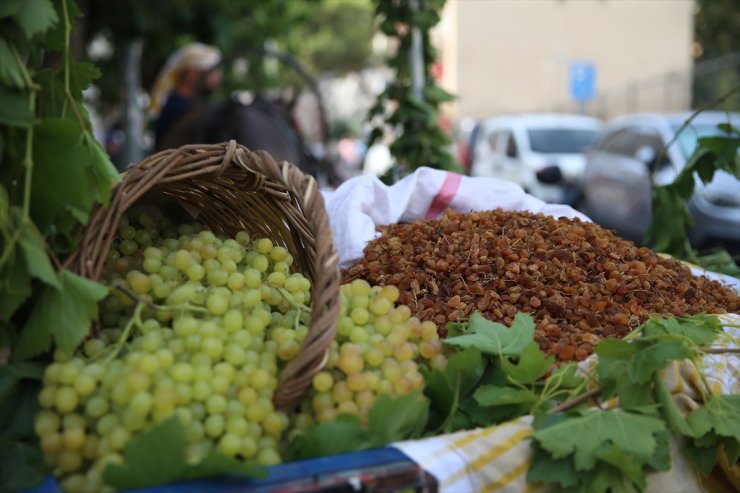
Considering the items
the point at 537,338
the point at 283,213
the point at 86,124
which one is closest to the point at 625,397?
the point at 537,338

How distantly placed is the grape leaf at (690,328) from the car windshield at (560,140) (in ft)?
31.6

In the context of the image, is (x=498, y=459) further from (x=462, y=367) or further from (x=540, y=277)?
(x=540, y=277)

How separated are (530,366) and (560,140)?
10.3m

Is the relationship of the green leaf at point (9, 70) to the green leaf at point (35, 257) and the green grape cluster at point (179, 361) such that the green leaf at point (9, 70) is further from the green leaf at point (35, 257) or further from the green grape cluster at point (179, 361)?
the green grape cluster at point (179, 361)

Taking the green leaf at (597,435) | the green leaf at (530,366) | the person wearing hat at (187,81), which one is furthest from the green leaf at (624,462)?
the person wearing hat at (187,81)

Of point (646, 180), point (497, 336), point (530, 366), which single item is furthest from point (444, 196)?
point (646, 180)

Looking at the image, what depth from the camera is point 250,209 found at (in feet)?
6.07

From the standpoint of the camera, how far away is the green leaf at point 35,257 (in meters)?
1.24

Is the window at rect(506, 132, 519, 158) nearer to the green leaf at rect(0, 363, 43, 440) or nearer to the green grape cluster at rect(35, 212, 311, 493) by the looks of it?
the green grape cluster at rect(35, 212, 311, 493)

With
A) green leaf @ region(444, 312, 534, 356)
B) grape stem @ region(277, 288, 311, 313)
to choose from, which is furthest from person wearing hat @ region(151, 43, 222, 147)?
green leaf @ region(444, 312, 534, 356)

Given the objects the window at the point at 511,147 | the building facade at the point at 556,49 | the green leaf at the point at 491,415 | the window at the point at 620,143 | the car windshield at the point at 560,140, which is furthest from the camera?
the building facade at the point at 556,49

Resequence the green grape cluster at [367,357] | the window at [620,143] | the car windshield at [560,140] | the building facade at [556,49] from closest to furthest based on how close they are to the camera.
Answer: the green grape cluster at [367,357] < the window at [620,143] < the car windshield at [560,140] < the building facade at [556,49]

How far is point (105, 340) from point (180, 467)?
0.35 metres

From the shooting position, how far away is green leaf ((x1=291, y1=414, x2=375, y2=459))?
1.27 metres
